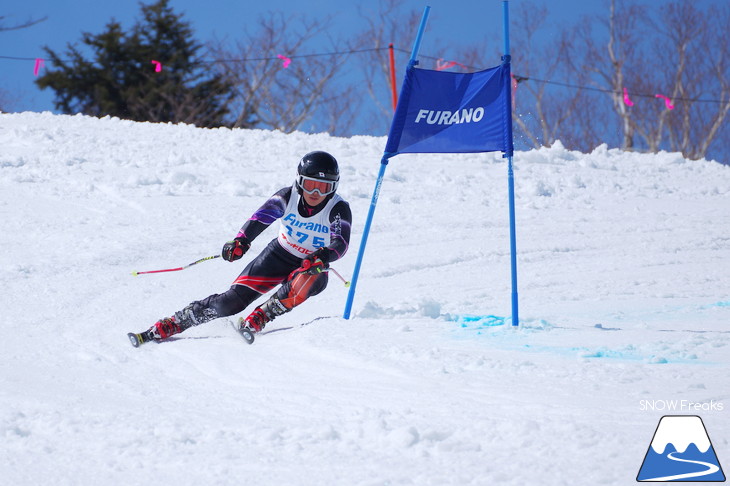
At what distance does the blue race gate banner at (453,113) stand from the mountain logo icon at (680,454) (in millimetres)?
2635

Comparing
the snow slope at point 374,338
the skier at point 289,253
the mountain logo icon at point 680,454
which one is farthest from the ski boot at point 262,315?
the mountain logo icon at point 680,454

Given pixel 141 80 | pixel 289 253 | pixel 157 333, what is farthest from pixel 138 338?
pixel 141 80

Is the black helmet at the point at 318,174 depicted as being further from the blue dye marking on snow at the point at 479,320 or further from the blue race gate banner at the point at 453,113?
the blue dye marking on snow at the point at 479,320

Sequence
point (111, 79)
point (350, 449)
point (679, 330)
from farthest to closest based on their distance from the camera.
Answer: point (111, 79)
point (679, 330)
point (350, 449)

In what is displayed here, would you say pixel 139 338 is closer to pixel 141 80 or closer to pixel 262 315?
pixel 262 315

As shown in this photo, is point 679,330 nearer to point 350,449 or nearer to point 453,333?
point 453,333

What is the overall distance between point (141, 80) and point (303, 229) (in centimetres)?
2810

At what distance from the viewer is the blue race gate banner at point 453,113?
5.40m

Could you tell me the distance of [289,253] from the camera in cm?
571

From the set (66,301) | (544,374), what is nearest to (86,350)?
(66,301)

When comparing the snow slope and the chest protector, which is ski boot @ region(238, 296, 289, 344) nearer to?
the snow slope

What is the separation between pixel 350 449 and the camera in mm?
3074

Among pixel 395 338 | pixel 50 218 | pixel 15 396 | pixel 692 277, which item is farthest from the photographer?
pixel 50 218

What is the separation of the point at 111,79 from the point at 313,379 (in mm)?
29761
